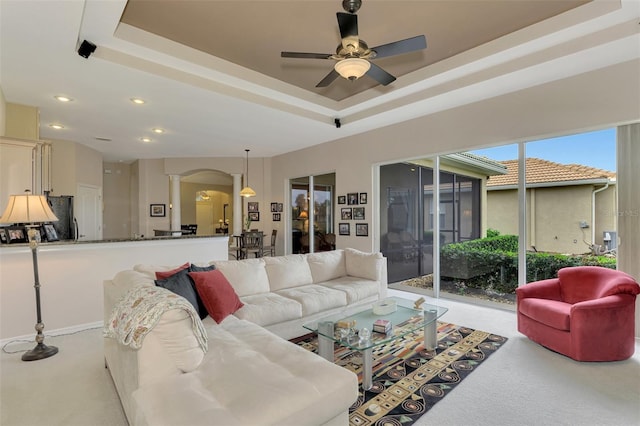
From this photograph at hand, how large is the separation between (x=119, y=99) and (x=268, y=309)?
3605 millimetres

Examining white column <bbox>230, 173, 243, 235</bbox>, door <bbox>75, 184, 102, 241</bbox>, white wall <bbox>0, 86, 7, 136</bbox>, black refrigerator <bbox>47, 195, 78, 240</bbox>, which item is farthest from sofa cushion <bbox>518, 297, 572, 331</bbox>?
door <bbox>75, 184, 102, 241</bbox>

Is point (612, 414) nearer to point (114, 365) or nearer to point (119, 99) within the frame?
point (114, 365)

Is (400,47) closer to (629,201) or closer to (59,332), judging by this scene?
(629,201)

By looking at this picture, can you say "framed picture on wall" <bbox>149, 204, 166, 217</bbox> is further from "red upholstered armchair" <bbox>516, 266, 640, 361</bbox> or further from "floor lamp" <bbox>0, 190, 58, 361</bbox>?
"red upholstered armchair" <bbox>516, 266, 640, 361</bbox>

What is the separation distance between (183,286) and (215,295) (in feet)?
0.93

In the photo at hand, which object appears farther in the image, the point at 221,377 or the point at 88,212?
the point at 88,212

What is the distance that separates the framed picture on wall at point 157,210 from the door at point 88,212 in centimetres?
123

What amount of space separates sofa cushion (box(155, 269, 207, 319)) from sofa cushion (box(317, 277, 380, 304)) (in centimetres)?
175

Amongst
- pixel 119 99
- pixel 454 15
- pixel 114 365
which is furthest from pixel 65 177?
pixel 454 15

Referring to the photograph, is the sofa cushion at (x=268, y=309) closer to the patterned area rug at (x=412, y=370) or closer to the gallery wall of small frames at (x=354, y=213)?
the patterned area rug at (x=412, y=370)

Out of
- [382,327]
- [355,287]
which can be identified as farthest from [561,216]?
[382,327]

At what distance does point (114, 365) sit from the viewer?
7.84ft

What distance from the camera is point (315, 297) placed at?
3.55 m

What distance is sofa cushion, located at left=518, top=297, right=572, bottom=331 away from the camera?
2995 millimetres
